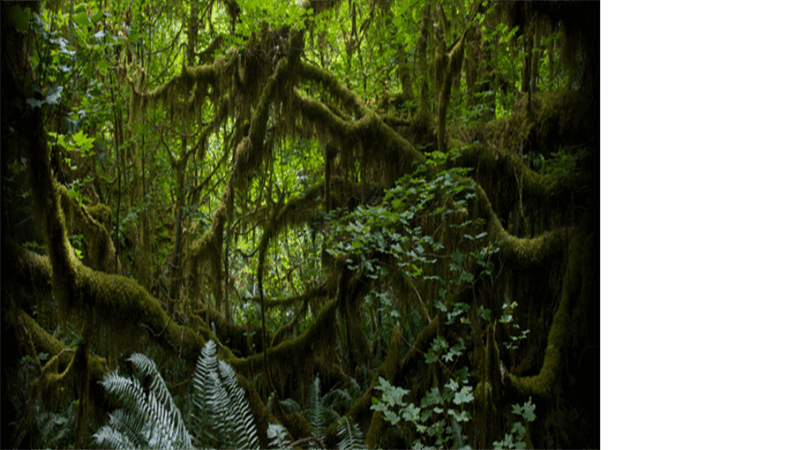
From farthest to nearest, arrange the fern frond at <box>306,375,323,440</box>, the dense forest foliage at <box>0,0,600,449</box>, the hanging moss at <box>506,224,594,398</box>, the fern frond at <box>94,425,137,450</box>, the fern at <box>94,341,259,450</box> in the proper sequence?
1. the fern frond at <box>306,375,323,440</box>
2. the fern at <box>94,341,259,450</box>
3. the fern frond at <box>94,425,137,450</box>
4. the dense forest foliage at <box>0,0,600,449</box>
5. the hanging moss at <box>506,224,594,398</box>

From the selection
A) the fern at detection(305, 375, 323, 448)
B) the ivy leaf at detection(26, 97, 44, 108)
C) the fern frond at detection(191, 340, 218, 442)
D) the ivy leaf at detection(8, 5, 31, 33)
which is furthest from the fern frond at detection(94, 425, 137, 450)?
the ivy leaf at detection(8, 5, 31, 33)

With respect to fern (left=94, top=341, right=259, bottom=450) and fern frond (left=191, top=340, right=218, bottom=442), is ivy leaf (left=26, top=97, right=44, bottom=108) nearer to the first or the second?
fern (left=94, top=341, right=259, bottom=450)

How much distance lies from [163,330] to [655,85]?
154 inches

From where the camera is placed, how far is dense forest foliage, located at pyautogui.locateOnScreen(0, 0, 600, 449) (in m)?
2.76

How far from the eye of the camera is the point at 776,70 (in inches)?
19.7

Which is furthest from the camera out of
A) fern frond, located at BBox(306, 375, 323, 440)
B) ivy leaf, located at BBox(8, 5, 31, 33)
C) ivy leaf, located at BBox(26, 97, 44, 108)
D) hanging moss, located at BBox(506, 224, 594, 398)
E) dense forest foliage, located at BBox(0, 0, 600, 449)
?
fern frond, located at BBox(306, 375, 323, 440)

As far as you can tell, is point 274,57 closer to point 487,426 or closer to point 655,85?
point 487,426

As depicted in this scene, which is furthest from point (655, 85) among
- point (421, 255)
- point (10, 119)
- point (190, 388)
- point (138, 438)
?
point (190, 388)

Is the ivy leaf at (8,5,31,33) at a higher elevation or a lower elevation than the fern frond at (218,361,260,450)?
higher

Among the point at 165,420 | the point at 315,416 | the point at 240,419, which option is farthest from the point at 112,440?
the point at 315,416

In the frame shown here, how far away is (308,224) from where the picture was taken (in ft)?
18.1

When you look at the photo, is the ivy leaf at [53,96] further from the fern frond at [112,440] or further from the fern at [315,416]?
the fern at [315,416]

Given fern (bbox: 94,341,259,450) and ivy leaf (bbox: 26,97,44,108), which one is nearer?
ivy leaf (bbox: 26,97,44,108)

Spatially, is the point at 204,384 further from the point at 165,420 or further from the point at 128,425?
the point at 128,425
